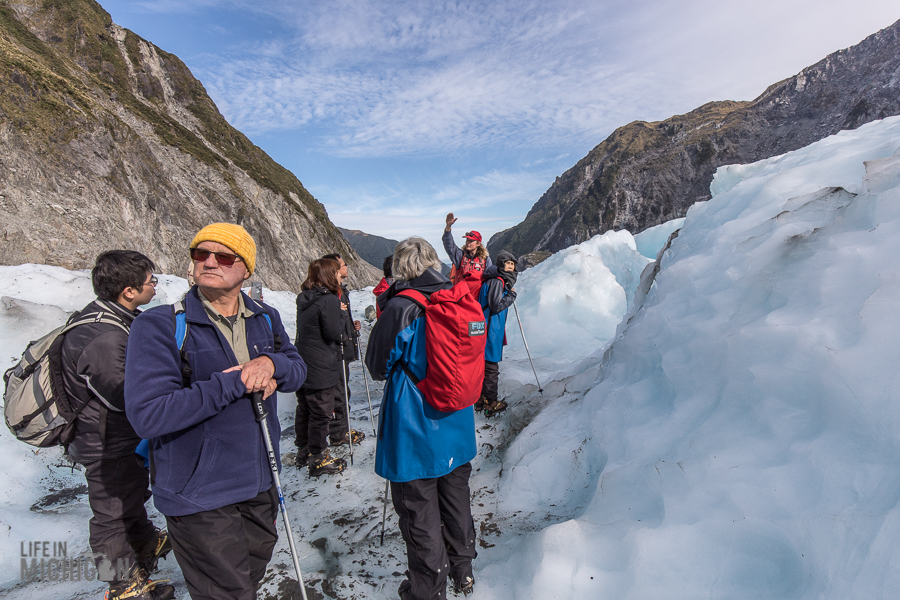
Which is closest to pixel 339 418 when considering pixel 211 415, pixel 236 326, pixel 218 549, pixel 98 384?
pixel 98 384

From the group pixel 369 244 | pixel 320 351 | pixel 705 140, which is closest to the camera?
pixel 320 351

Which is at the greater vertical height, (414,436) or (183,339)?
(183,339)

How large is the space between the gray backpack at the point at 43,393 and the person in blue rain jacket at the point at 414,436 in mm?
1683

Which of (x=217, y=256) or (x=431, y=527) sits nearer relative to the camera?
(x=217, y=256)

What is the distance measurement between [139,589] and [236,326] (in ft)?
7.02

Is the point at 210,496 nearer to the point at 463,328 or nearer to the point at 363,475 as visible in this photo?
the point at 463,328

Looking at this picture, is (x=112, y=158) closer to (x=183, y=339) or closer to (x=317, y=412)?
(x=317, y=412)

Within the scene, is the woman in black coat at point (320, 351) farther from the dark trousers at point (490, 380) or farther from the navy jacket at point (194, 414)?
the navy jacket at point (194, 414)

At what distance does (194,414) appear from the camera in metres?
1.66

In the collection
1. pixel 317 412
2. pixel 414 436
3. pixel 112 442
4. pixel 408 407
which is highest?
pixel 112 442

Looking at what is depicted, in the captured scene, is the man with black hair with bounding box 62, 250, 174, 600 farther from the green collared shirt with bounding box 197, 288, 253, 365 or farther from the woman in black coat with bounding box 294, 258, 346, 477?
the woman in black coat with bounding box 294, 258, 346, 477

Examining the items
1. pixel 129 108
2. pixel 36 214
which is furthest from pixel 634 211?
pixel 36 214

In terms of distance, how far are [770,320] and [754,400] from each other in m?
0.67

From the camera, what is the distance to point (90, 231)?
1489cm
